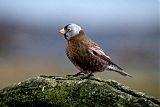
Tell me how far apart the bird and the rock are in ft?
2.24

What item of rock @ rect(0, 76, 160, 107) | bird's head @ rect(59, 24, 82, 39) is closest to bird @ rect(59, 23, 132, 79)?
bird's head @ rect(59, 24, 82, 39)

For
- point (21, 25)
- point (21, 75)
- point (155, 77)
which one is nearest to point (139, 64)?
point (155, 77)

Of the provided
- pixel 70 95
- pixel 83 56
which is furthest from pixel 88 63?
pixel 70 95

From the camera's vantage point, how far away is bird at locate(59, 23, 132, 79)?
27.2 feet

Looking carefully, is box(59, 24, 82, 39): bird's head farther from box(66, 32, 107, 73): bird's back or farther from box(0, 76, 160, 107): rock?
box(0, 76, 160, 107): rock

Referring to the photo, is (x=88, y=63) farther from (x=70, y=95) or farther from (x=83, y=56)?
(x=70, y=95)

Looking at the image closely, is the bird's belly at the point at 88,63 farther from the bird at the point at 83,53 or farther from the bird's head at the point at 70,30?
the bird's head at the point at 70,30

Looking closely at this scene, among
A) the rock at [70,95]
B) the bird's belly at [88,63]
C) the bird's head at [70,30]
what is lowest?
the rock at [70,95]

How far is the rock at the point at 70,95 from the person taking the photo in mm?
7211

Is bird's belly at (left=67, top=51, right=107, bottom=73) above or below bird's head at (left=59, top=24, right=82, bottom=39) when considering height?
below

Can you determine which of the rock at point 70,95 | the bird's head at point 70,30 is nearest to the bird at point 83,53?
the bird's head at point 70,30

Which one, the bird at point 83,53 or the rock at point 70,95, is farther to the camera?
the bird at point 83,53

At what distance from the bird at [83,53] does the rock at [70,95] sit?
2.24 ft

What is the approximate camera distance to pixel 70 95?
7273mm
